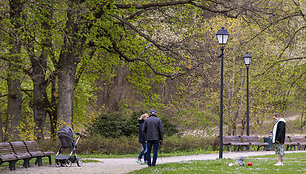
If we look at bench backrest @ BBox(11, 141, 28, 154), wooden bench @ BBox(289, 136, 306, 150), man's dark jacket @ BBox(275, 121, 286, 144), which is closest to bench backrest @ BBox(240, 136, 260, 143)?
wooden bench @ BBox(289, 136, 306, 150)

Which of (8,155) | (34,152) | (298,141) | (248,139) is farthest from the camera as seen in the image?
(298,141)

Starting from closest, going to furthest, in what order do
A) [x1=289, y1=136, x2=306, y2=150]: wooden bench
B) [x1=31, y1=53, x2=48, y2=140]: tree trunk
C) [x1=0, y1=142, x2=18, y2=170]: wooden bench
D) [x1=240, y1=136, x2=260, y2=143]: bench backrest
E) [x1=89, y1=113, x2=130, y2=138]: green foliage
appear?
1. [x1=0, y1=142, x2=18, y2=170]: wooden bench
2. [x1=31, y1=53, x2=48, y2=140]: tree trunk
3. [x1=89, y1=113, x2=130, y2=138]: green foliage
4. [x1=240, y1=136, x2=260, y2=143]: bench backrest
5. [x1=289, y1=136, x2=306, y2=150]: wooden bench

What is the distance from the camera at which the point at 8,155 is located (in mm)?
13836

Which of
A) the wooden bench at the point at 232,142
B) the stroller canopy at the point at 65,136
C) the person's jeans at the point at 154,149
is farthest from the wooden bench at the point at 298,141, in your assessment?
the stroller canopy at the point at 65,136

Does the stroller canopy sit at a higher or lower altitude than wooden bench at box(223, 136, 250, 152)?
higher

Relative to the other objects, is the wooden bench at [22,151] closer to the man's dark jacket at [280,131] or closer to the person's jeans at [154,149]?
the person's jeans at [154,149]

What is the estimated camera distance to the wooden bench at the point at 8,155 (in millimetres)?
13343

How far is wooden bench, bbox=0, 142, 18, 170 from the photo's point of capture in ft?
43.8

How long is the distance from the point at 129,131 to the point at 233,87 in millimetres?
9329

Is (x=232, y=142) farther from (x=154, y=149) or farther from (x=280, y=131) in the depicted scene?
(x=154, y=149)

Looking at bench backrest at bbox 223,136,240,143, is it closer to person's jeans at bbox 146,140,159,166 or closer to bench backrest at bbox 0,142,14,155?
person's jeans at bbox 146,140,159,166

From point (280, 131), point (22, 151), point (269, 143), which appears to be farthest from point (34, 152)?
point (269, 143)

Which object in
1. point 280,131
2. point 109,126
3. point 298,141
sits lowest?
point 298,141

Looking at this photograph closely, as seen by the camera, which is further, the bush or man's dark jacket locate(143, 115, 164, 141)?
the bush
